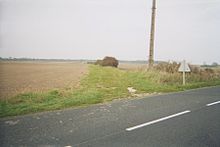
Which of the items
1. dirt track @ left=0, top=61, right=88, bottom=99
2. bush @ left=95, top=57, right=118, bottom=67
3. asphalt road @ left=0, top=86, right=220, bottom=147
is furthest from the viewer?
bush @ left=95, top=57, right=118, bottom=67

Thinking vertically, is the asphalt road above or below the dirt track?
above

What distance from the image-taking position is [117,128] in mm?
6801

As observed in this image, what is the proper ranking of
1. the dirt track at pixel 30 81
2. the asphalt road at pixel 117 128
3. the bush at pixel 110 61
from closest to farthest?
the asphalt road at pixel 117 128, the dirt track at pixel 30 81, the bush at pixel 110 61

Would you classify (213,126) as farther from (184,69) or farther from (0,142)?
(184,69)

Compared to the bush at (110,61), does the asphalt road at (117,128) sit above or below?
below

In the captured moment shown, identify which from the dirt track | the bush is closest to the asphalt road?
the dirt track

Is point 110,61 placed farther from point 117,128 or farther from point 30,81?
point 117,128

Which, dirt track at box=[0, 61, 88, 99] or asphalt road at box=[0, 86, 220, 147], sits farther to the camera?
dirt track at box=[0, 61, 88, 99]

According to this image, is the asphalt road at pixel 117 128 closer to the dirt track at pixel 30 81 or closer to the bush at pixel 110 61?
the dirt track at pixel 30 81

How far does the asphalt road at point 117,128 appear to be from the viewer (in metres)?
5.63

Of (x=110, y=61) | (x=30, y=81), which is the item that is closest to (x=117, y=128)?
(x=30, y=81)

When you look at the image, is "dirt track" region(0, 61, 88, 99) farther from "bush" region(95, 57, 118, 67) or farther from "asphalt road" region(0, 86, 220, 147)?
"bush" region(95, 57, 118, 67)

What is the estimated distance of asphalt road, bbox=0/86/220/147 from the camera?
5633 mm

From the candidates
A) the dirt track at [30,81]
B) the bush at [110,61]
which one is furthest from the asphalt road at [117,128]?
the bush at [110,61]
